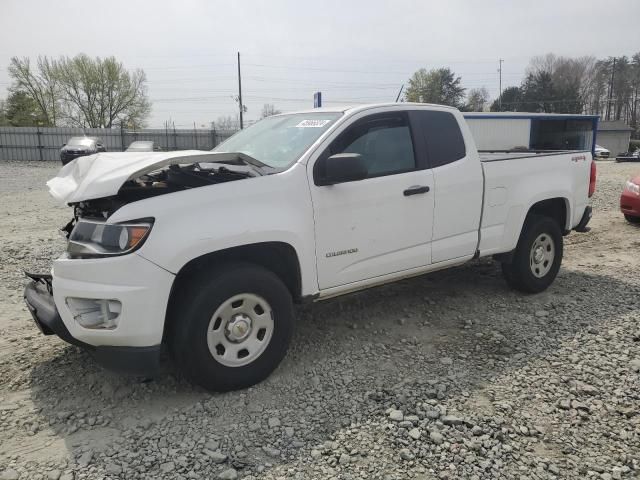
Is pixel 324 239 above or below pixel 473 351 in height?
above

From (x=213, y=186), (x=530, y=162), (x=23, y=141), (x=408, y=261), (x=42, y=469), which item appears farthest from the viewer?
(x=23, y=141)

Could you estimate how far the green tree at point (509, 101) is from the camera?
71.1 meters

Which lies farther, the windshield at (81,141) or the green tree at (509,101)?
the green tree at (509,101)

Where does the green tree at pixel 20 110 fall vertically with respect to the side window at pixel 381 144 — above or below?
above

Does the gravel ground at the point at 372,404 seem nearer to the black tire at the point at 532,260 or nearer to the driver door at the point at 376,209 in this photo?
the black tire at the point at 532,260

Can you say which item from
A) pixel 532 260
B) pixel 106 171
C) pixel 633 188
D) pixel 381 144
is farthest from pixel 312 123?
pixel 633 188

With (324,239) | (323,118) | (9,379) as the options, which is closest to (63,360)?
(9,379)

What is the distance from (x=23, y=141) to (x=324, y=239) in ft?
108

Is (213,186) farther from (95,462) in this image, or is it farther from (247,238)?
(95,462)

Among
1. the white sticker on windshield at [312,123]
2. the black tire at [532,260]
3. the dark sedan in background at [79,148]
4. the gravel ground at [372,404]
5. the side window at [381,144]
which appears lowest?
the gravel ground at [372,404]

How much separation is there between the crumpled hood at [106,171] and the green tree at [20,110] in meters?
55.8

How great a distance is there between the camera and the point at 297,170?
3643mm

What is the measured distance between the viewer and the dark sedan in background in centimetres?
2395

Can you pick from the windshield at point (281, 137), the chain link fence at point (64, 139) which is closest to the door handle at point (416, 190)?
the windshield at point (281, 137)
